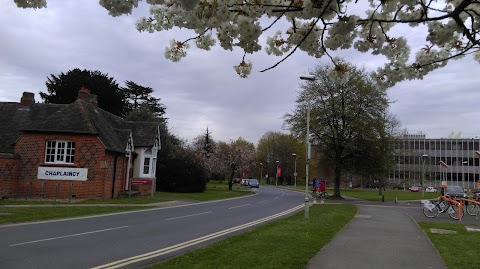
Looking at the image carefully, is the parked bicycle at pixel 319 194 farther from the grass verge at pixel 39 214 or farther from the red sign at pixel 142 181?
the grass verge at pixel 39 214

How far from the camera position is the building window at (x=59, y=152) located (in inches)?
1089

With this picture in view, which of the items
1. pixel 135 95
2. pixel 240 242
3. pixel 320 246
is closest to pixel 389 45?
pixel 320 246

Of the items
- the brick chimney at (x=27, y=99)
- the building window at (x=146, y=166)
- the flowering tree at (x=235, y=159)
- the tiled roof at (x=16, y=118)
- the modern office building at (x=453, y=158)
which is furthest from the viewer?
the modern office building at (x=453, y=158)

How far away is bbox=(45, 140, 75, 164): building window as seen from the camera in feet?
90.7

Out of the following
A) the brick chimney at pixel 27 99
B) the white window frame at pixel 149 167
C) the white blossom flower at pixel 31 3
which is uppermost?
the brick chimney at pixel 27 99

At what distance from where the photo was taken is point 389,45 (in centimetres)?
533

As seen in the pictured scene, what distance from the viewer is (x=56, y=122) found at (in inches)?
1118

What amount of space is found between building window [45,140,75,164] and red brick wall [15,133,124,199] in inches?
12.2

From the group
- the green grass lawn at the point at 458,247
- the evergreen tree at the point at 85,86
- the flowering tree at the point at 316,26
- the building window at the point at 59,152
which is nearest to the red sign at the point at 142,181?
the building window at the point at 59,152

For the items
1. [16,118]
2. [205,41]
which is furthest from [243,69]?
[16,118]

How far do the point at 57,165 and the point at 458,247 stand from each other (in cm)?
2420

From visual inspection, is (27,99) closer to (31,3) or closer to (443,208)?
(443,208)

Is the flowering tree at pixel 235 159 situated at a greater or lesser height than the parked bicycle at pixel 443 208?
greater

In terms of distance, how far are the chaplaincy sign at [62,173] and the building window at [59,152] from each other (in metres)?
0.69
